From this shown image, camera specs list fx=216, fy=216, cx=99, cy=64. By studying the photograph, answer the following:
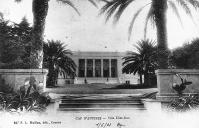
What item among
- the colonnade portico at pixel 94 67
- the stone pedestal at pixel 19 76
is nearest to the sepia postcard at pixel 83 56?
the stone pedestal at pixel 19 76

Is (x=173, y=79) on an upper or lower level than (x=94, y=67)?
lower

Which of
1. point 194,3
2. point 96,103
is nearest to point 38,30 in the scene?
point 96,103

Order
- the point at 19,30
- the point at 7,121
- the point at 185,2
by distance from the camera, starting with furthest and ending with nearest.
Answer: the point at 19,30 → the point at 185,2 → the point at 7,121

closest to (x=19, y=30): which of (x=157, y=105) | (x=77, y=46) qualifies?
(x=77, y=46)

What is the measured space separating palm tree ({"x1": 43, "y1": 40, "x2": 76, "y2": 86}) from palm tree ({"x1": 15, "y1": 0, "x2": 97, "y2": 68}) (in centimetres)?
22

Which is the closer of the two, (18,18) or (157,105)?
(157,105)

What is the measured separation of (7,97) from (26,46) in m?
2.04

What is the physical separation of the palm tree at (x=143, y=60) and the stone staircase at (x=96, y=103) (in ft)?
3.59

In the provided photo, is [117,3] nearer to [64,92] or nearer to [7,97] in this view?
[64,92]

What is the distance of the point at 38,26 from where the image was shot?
6.87 m

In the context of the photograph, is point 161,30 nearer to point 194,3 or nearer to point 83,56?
point 194,3

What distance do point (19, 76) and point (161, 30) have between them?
4.68 metres

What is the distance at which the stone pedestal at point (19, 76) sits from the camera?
6266 mm

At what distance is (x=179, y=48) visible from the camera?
288 inches
